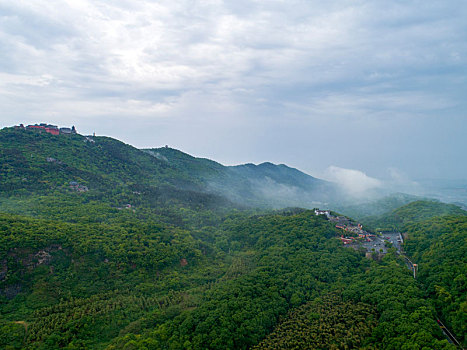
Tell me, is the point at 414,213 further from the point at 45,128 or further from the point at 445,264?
the point at 45,128

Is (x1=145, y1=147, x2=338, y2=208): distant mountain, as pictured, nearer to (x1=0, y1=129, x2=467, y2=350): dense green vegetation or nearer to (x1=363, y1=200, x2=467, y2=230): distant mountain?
(x1=363, y1=200, x2=467, y2=230): distant mountain

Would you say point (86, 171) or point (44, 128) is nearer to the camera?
point (86, 171)

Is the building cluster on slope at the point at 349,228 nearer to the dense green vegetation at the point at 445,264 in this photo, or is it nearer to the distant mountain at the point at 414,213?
the dense green vegetation at the point at 445,264

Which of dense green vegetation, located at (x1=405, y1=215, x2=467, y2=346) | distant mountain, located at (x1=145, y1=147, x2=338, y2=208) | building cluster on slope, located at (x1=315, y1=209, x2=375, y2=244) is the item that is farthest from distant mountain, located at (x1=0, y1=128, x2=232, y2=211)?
dense green vegetation, located at (x1=405, y1=215, x2=467, y2=346)

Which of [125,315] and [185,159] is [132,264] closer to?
[125,315]

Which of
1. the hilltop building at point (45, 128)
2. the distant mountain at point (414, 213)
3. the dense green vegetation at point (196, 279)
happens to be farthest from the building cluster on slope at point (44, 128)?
the distant mountain at point (414, 213)

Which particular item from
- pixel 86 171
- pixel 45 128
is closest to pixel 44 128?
pixel 45 128

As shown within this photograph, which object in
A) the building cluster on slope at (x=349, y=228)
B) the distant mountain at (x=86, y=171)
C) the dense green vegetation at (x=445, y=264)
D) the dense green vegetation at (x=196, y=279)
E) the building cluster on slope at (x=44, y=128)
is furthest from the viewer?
the building cluster on slope at (x=44, y=128)

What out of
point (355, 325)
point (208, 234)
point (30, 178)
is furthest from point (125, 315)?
point (30, 178)
